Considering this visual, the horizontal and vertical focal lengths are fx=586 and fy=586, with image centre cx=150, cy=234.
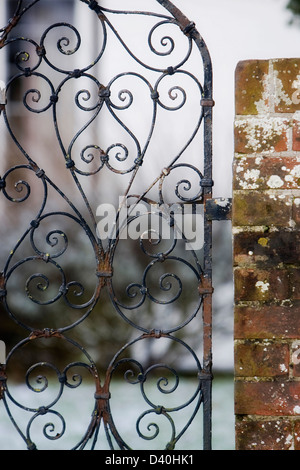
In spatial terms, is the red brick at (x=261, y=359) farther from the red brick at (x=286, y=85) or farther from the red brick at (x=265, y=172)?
the red brick at (x=286, y=85)

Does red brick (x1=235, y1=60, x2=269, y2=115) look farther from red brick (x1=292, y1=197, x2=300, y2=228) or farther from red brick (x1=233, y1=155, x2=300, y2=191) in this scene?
red brick (x1=292, y1=197, x2=300, y2=228)

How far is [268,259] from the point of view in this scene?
5.40 feet

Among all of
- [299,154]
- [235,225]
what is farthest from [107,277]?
[299,154]

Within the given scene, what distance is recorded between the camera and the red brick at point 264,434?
1644 millimetres

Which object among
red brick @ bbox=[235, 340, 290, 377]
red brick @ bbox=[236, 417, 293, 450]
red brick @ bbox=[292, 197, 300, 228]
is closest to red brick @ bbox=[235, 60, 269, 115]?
red brick @ bbox=[292, 197, 300, 228]

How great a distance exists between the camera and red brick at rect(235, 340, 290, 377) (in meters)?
1.64

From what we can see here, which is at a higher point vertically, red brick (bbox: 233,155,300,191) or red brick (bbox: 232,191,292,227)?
red brick (bbox: 233,155,300,191)

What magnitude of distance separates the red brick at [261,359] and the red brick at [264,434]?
0.13m

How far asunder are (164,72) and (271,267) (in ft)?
2.24

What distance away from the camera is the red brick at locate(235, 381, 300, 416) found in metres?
1.64

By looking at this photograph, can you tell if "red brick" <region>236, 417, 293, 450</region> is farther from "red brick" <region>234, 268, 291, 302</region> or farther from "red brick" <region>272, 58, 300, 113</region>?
"red brick" <region>272, 58, 300, 113</region>

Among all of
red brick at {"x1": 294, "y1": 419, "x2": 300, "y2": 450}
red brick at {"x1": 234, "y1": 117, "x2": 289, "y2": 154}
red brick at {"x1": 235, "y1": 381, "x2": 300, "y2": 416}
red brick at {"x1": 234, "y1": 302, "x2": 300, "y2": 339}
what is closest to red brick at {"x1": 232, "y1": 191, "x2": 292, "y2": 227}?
red brick at {"x1": 234, "y1": 117, "x2": 289, "y2": 154}

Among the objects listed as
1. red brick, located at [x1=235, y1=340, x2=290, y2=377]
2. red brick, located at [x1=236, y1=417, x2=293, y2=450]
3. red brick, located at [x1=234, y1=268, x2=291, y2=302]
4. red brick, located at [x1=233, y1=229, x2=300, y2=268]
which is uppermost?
red brick, located at [x1=233, y1=229, x2=300, y2=268]

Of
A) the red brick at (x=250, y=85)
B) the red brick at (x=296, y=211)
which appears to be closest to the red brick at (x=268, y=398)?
the red brick at (x=296, y=211)
